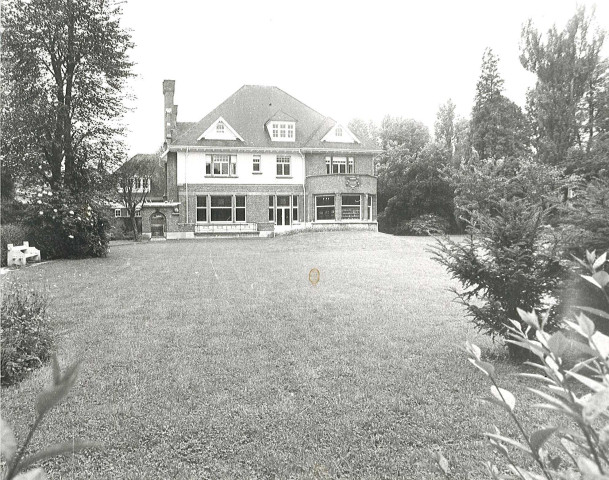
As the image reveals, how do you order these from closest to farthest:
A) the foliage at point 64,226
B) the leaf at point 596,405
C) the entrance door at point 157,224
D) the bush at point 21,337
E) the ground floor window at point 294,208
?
the leaf at point 596,405 < the bush at point 21,337 < the foliage at point 64,226 < the entrance door at point 157,224 < the ground floor window at point 294,208

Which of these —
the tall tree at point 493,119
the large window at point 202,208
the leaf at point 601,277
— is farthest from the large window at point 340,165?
the leaf at point 601,277

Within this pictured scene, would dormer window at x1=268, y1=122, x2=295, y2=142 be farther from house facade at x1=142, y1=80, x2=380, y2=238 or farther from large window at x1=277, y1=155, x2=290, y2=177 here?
large window at x1=277, y1=155, x2=290, y2=177

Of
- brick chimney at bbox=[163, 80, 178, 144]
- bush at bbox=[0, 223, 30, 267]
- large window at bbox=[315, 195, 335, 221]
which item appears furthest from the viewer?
brick chimney at bbox=[163, 80, 178, 144]

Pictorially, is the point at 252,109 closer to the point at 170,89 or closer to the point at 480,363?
the point at 170,89

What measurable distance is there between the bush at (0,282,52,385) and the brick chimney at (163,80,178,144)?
3425cm

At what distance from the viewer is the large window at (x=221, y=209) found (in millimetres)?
35188

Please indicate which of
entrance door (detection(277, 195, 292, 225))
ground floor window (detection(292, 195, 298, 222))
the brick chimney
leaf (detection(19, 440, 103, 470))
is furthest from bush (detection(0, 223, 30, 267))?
the brick chimney

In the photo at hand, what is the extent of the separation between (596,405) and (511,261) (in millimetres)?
5496

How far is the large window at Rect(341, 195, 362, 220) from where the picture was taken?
3428cm

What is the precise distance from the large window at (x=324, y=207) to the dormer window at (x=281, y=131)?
5.26 m

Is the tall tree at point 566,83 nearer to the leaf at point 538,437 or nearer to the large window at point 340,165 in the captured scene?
the large window at point 340,165

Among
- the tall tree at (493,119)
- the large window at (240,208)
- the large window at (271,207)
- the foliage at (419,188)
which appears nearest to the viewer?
the large window at (240,208)

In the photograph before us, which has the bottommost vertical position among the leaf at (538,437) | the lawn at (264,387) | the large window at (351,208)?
the lawn at (264,387)

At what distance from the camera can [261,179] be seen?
35.4 metres
